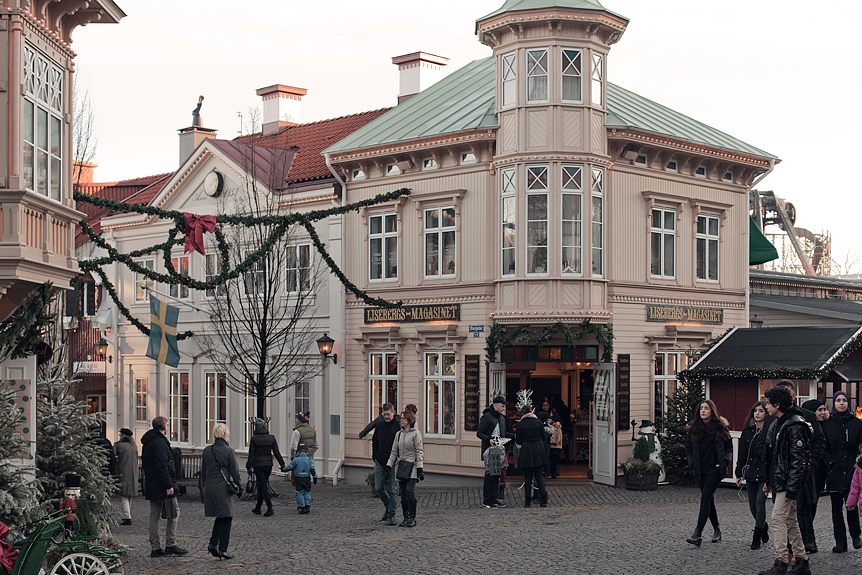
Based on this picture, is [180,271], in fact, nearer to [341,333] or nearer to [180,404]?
[180,404]

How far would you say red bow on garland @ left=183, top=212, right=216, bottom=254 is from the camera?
1944 centimetres

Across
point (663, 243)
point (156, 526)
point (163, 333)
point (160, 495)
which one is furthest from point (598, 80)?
point (156, 526)

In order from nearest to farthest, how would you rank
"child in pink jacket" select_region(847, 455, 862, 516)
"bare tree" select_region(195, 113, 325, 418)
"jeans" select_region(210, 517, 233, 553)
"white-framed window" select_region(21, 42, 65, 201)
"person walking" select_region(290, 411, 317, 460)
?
1. "child in pink jacket" select_region(847, 455, 862, 516)
2. "white-framed window" select_region(21, 42, 65, 201)
3. "jeans" select_region(210, 517, 233, 553)
4. "person walking" select_region(290, 411, 317, 460)
5. "bare tree" select_region(195, 113, 325, 418)

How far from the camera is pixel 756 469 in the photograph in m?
12.3

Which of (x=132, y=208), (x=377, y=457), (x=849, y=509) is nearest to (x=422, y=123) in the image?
(x=132, y=208)

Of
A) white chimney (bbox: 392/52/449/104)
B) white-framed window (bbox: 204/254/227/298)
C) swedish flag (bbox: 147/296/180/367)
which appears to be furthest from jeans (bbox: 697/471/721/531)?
white chimney (bbox: 392/52/449/104)

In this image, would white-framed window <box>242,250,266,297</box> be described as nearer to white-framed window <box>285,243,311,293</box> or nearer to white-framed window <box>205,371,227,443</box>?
white-framed window <box>285,243,311,293</box>

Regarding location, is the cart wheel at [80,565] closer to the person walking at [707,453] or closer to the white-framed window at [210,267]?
the person walking at [707,453]

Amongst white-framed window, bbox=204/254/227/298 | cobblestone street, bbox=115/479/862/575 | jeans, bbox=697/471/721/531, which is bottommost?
cobblestone street, bbox=115/479/862/575

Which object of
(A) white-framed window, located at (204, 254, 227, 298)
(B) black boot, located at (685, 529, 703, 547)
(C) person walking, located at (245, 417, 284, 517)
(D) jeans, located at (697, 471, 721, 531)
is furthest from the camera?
(A) white-framed window, located at (204, 254, 227, 298)

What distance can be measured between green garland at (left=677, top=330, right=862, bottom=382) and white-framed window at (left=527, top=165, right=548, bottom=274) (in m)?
3.63

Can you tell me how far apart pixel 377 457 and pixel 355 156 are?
9778mm

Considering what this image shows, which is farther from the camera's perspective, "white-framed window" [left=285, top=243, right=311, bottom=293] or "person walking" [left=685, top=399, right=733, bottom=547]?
"white-framed window" [left=285, top=243, right=311, bottom=293]

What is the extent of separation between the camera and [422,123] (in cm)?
2383
